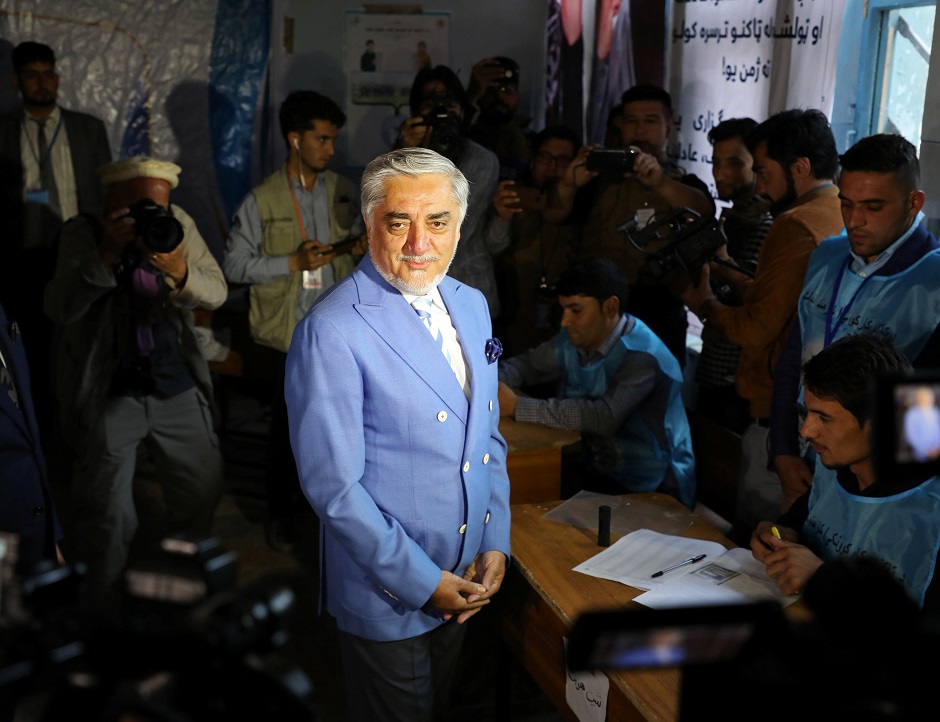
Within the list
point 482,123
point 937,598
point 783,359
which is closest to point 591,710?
point 937,598

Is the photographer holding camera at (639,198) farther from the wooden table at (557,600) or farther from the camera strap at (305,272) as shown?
the wooden table at (557,600)

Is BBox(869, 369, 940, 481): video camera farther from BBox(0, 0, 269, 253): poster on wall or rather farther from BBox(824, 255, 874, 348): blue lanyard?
BBox(0, 0, 269, 253): poster on wall

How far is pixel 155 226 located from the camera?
3164mm

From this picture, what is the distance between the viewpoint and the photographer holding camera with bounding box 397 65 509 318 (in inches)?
160

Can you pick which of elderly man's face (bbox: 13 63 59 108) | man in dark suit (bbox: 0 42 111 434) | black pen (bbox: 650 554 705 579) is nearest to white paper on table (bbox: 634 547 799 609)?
black pen (bbox: 650 554 705 579)

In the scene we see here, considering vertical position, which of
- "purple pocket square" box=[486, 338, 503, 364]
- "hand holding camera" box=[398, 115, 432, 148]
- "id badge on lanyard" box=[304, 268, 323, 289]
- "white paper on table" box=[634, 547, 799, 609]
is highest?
"hand holding camera" box=[398, 115, 432, 148]

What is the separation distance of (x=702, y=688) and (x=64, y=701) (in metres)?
0.45

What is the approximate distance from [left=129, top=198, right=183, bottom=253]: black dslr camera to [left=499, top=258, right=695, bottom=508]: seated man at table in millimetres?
1172

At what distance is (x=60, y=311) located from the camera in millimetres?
3283

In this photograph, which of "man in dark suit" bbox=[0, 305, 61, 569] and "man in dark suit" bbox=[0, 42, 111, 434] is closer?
"man in dark suit" bbox=[0, 305, 61, 569]

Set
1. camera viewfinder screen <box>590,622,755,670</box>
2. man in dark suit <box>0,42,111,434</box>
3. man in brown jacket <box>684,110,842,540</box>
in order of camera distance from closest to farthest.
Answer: camera viewfinder screen <box>590,622,755,670</box>, man in brown jacket <box>684,110,842,540</box>, man in dark suit <box>0,42,111,434</box>

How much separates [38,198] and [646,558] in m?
4.03

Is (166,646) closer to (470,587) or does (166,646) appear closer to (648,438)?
(470,587)

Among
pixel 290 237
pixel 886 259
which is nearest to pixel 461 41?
pixel 290 237
